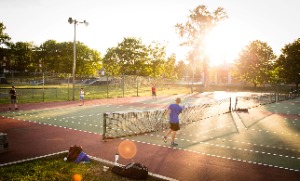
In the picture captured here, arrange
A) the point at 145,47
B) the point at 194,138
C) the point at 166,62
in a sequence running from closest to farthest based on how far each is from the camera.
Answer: the point at 194,138
the point at 145,47
the point at 166,62

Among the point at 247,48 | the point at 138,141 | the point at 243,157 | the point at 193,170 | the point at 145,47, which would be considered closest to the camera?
the point at 193,170

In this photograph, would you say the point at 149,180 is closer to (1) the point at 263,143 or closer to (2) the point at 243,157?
(2) the point at 243,157

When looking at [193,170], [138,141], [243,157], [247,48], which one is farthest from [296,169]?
[247,48]

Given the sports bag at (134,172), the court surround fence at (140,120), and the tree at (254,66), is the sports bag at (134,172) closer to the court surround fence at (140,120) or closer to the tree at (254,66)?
the court surround fence at (140,120)

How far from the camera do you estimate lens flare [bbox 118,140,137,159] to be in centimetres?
1012

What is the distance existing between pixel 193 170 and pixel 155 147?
116 inches

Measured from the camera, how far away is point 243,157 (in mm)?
10172

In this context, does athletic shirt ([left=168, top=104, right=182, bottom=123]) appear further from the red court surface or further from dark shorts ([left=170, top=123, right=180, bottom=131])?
the red court surface

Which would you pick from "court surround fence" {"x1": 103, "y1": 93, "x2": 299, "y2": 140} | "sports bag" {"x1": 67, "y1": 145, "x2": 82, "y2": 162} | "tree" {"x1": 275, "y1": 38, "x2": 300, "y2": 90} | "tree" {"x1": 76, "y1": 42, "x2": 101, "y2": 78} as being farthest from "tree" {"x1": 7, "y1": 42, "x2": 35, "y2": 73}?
"sports bag" {"x1": 67, "y1": 145, "x2": 82, "y2": 162}

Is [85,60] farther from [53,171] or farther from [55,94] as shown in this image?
[53,171]

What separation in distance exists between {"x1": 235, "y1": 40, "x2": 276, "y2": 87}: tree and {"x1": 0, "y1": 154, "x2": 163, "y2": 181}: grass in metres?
64.2

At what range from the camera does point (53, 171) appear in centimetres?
803

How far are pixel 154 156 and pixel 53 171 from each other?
372cm

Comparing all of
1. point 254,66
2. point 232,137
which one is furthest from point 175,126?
point 254,66
